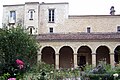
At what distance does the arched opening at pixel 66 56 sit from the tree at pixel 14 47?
18188 mm

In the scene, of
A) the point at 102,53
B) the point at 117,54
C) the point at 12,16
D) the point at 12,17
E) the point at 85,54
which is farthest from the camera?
the point at 12,16

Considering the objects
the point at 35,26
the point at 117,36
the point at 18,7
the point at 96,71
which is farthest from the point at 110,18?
the point at 96,71

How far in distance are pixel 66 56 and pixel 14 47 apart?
2066cm

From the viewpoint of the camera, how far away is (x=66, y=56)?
38.8 meters

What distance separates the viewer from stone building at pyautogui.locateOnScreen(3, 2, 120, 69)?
35.5m

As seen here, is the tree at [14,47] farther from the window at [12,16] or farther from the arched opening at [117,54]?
the window at [12,16]

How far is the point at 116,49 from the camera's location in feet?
119

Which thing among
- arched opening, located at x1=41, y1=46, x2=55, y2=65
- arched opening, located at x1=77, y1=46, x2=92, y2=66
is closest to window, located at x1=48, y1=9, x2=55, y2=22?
arched opening, located at x1=41, y1=46, x2=55, y2=65

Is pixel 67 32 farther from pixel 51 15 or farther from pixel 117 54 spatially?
pixel 117 54

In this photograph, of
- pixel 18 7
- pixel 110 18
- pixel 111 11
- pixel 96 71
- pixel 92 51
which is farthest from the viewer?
pixel 111 11

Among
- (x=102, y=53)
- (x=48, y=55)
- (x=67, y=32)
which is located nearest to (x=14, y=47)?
(x=48, y=55)

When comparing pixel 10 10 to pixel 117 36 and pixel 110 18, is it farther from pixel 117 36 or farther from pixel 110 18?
pixel 117 36

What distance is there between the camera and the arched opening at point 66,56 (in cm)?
3838

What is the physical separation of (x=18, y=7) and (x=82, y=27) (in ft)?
38.5
